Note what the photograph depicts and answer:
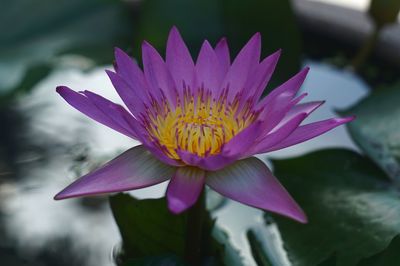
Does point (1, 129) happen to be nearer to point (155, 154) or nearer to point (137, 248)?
point (137, 248)

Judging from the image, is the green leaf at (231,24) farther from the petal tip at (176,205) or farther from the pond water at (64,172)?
the petal tip at (176,205)

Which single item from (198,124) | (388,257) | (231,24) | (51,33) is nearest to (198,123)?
(198,124)

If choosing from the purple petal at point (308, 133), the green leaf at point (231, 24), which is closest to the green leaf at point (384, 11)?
the green leaf at point (231, 24)

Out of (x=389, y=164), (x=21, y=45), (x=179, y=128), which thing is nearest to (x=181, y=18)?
(x=21, y=45)

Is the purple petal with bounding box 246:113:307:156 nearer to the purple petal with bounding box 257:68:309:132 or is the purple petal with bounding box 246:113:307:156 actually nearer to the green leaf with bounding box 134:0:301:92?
the purple petal with bounding box 257:68:309:132

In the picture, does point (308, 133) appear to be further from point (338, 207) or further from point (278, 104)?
point (338, 207)

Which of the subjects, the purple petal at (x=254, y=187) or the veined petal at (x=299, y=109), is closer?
the purple petal at (x=254, y=187)

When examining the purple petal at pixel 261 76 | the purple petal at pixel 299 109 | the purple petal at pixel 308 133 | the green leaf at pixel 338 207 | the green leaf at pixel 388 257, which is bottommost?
the green leaf at pixel 338 207
